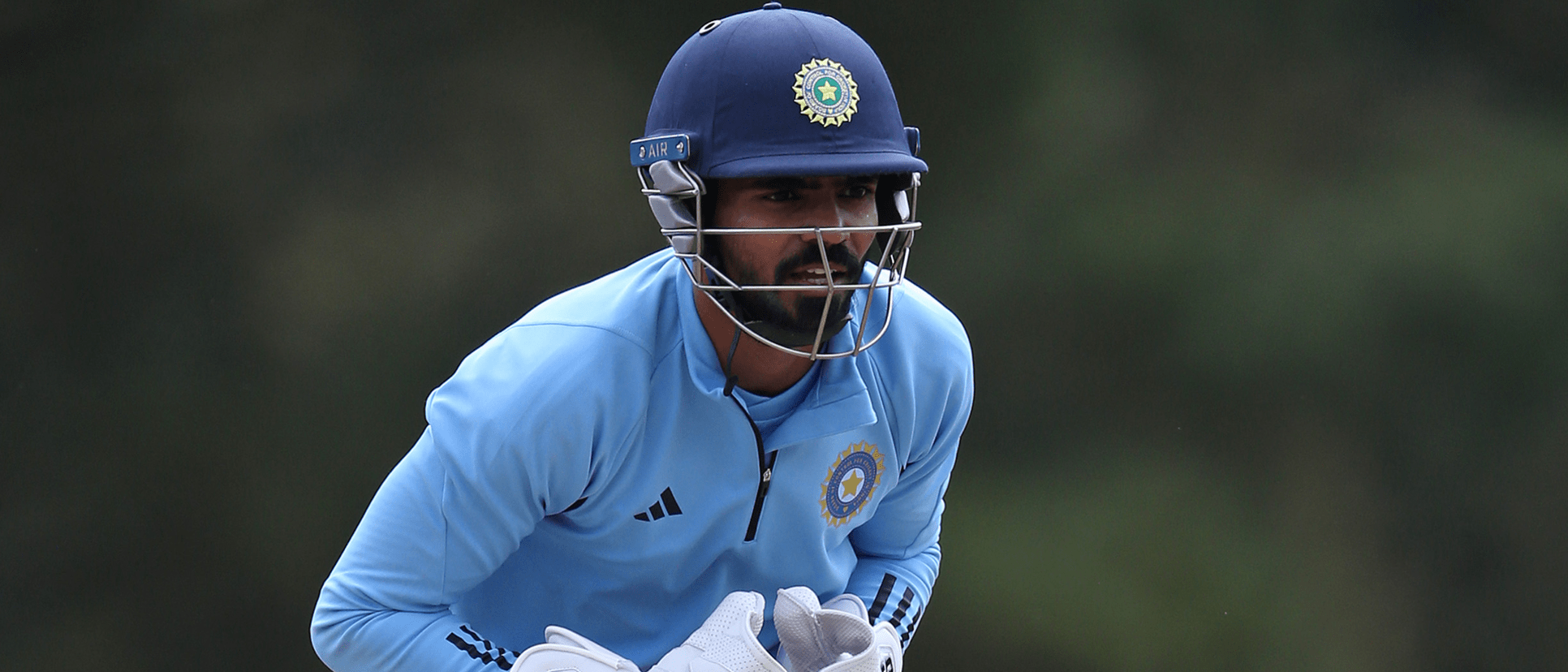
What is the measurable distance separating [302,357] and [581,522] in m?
1.70

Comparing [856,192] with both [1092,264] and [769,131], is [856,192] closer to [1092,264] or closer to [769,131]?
[769,131]

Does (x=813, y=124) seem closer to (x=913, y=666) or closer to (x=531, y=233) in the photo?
(x=531, y=233)

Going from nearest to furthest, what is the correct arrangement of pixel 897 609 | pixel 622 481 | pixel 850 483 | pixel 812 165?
pixel 812 165
pixel 622 481
pixel 850 483
pixel 897 609

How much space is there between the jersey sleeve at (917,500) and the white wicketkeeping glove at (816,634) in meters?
0.21

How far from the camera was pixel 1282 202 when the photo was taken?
321 cm

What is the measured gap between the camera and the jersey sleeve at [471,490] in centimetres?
154

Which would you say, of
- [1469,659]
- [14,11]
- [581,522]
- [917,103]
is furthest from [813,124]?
[1469,659]

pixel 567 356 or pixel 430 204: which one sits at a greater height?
pixel 567 356

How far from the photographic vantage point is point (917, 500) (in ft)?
6.48

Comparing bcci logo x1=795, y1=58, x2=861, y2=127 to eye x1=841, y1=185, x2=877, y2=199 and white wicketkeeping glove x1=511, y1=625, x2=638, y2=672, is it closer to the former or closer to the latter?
eye x1=841, y1=185, x2=877, y2=199

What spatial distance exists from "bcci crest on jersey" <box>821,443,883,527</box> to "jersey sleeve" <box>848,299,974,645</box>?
2.3 inches

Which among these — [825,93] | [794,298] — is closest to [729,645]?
[794,298]

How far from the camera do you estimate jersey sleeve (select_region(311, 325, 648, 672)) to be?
1535mm

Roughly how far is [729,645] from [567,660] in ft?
0.61
